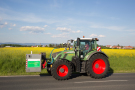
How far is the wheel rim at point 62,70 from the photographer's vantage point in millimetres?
7199

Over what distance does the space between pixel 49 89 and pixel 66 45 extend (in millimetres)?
3375

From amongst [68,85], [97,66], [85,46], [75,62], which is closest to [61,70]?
[75,62]

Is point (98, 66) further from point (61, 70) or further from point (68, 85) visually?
point (68, 85)

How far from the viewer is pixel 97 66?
25.9 ft

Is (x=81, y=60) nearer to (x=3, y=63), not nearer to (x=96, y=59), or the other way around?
(x=96, y=59)

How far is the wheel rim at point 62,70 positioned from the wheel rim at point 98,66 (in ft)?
5.54

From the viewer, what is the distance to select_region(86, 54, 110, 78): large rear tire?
7.60 metres

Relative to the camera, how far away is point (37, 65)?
7273 millimetres

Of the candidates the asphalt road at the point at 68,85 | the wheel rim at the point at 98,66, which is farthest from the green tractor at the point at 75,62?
the asphalt road at the point at 68,85

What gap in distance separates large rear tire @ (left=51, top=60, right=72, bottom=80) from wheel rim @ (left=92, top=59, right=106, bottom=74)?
154 centimetres

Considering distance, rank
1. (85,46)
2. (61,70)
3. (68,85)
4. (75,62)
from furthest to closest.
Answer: (85,46), (75,62), (61,70), (68,85)

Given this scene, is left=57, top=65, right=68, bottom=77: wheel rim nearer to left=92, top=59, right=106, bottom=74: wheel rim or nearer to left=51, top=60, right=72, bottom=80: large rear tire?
left=51, top=60, right=72, bottom=80: large rear tire

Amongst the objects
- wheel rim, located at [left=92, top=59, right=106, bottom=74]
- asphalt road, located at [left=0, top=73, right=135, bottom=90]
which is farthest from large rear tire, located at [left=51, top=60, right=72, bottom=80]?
wheel rim, located at [left=92, top=59, right=106, bottom=74]

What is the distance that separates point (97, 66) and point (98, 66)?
0.24 feet
